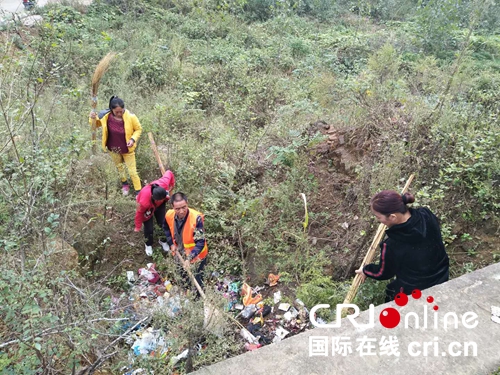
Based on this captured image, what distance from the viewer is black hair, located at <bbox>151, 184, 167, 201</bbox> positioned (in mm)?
3826

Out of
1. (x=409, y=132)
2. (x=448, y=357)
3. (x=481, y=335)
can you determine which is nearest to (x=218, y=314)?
(x=448, y=357)

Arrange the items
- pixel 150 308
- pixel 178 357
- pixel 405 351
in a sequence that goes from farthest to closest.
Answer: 1. pixel 150 308
2. pixel 178 357
3. pixel 405 351

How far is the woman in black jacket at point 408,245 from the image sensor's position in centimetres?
254

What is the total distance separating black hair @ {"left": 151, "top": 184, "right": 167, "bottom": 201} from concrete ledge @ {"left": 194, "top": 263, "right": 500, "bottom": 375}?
2.07 metres

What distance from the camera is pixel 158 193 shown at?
383cm

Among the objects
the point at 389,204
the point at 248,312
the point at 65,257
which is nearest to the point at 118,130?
the point at 65,257

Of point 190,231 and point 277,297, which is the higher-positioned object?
point 190,231

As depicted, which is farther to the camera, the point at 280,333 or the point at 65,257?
the point at 65,257

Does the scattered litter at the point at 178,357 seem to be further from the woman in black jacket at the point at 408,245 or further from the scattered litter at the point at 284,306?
the woman in black jacket at the point at 408,245

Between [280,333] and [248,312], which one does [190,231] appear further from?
[280,333]

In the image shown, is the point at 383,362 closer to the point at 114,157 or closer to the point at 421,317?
the point at 421,317

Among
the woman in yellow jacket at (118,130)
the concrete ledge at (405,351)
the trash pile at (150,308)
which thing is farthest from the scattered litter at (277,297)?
the woman in yellow jacket at (118,130)

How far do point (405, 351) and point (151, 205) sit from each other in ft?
9.26

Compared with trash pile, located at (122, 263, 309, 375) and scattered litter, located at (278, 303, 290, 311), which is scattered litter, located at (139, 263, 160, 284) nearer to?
trash pile, located at (122, 263, 309, 375)
